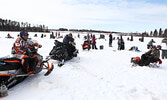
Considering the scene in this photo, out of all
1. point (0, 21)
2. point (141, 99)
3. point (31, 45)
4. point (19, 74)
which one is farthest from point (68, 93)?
point (0, 21)

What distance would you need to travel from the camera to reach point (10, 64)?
3.83 m

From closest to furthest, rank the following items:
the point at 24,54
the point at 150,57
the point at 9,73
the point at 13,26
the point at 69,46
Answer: the point at 9,73
the point at 24,54
the point at 150,57
the point at 69,46
the point at 13,26

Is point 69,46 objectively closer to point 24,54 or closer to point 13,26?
point 24,54

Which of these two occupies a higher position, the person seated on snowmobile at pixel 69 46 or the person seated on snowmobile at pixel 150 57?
the person seated on snowmobile at pixel 69 46

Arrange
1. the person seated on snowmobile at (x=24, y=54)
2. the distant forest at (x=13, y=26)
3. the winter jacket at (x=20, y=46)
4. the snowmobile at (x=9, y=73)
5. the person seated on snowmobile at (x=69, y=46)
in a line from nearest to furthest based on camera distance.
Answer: the snowmobile at (x=9, y=73) < the person seated on snowmobile at (x=24, y=54) < the winter jacket at (x=20, y=46) < the person seated on snowmobile at (x=69, y=46) < the distant forest at (x=13, y=26)

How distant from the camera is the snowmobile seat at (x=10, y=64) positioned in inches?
145

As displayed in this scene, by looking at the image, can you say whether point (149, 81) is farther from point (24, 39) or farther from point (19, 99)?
point (24, 39)

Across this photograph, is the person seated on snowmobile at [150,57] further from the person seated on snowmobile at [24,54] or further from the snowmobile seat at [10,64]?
the snowmobile seat at [10,64]

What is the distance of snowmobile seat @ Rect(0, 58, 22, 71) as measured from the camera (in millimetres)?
3684

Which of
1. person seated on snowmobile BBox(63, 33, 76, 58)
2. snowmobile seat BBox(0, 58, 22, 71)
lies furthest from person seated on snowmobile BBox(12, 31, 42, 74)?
person seated on snowmobile BBox(63, 33, 76, 58)

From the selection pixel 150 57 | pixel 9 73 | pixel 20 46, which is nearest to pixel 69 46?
pixel 20 46

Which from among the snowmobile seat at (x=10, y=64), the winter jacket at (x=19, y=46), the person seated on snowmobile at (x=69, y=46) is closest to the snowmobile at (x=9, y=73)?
the snowmobile seat at (x=10, y=64)

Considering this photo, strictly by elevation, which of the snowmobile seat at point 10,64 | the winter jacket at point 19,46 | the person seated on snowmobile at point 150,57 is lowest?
the person seated on snowmobile at point 150,57

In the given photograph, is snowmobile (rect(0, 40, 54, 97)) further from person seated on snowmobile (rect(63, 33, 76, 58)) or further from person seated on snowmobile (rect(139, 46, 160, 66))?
person seated on snowmobile (rect(139, 46, 160, 66))
